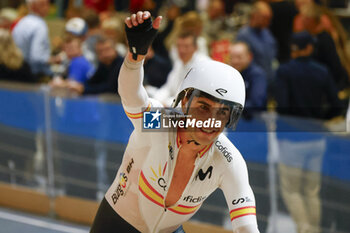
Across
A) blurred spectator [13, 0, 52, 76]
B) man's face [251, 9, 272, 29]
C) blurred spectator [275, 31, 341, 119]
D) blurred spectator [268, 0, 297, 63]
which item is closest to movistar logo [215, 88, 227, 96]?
blurred spectator [275, 31, 341, 119]

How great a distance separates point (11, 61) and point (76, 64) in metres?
0.73

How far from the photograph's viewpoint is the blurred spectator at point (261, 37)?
7.23 m

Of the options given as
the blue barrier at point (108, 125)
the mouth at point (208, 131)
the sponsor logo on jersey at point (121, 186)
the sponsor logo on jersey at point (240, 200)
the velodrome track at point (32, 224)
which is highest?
the mouth at point (208, 131)

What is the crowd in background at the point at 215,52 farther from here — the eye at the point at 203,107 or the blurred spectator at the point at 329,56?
the eye at the point at 203,107

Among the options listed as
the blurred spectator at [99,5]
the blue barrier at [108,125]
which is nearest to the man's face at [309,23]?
the blue barrier at [108,125]

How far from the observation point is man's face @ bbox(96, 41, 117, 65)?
21.7 ft

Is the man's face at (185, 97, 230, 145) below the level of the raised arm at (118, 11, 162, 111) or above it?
below

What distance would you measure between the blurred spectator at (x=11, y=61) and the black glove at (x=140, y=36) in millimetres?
4456

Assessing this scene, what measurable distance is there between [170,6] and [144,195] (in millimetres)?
5903

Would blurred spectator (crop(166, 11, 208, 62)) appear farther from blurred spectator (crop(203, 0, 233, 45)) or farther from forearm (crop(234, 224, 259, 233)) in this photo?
forearm (crop(234, 224, 259, 233))

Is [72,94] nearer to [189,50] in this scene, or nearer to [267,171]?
[189,50]

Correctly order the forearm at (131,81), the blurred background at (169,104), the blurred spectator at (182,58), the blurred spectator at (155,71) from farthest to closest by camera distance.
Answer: the blurred spectator at (155,71) < the blurred spectator at (182,58) < the blurred background at (169,104) < the forearm at (131,81)

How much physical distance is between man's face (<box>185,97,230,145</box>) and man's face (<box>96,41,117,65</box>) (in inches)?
142

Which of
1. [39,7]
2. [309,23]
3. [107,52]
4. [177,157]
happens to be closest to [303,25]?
[309,23]
